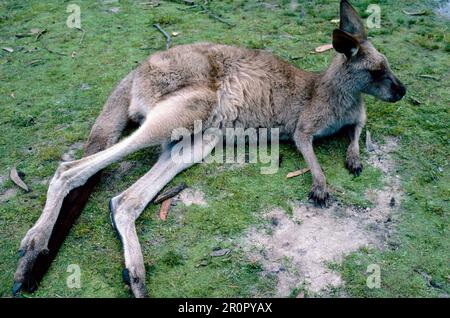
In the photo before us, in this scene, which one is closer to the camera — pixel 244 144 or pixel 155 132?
pixel 155 132

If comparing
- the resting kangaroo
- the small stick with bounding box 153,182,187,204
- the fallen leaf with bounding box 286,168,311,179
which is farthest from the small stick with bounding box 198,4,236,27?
the small stick with bounding box 153,182,187,204

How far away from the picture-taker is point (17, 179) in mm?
4000

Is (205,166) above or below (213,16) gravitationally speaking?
below

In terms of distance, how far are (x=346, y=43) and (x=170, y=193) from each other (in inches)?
75.8

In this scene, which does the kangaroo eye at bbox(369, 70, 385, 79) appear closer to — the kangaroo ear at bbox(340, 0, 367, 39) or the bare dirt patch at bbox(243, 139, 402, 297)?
the kangaroo ear at bbox(340, 0, 367, 39)

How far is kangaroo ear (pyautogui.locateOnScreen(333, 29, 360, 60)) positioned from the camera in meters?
3.97

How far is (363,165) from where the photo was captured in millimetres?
4098

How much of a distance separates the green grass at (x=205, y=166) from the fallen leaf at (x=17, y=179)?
52 millimetres

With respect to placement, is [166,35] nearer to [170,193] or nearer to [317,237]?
[170,193]

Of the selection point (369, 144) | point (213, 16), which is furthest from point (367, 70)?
point (213, 16)
